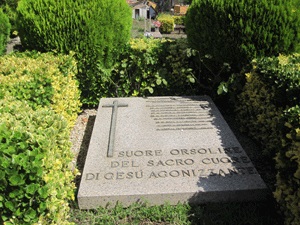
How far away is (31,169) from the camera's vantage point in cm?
212

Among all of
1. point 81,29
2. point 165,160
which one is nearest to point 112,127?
point 165,160

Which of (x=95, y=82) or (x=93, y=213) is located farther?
(x=95, y=82)

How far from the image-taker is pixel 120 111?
202 inches

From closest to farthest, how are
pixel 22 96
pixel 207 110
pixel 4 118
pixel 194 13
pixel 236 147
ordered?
pixel 4 118 < pixel 22 96 < pixel 236 147 < pixel 207 110 < pixel 194 13

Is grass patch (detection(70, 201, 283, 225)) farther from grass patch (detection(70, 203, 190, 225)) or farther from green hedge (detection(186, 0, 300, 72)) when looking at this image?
green hedge (detection(186, 0, 300, 72))

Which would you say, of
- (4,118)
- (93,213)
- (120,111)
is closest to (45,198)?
(4,118)

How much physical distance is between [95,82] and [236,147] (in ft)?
10.3

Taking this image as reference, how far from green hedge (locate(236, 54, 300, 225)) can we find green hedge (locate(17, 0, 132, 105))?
2555mm

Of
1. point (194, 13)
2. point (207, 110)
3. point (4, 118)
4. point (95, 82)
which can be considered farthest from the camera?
point (95, 82)

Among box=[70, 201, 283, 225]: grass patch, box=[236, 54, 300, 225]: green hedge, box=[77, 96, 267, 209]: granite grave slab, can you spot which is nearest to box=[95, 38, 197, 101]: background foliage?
box=[77, 96, 267, 209]: granite grave slab

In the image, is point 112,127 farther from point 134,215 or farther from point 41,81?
point 134,215

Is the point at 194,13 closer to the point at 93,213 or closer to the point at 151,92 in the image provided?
Answer: the point at 151,92

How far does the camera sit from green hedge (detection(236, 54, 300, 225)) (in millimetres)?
2850

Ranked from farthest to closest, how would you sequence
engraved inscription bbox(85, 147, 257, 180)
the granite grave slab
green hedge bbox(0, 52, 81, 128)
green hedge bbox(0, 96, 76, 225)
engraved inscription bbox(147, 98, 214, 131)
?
engraved inscription bbox(147, 98, 214, 131), green hedge bbox(0, 52, 81, 128), engraved inscription bbox(85, 147, 257, 180), the granite grave slab, green hedge bbox(0, 96, 76, 225)
